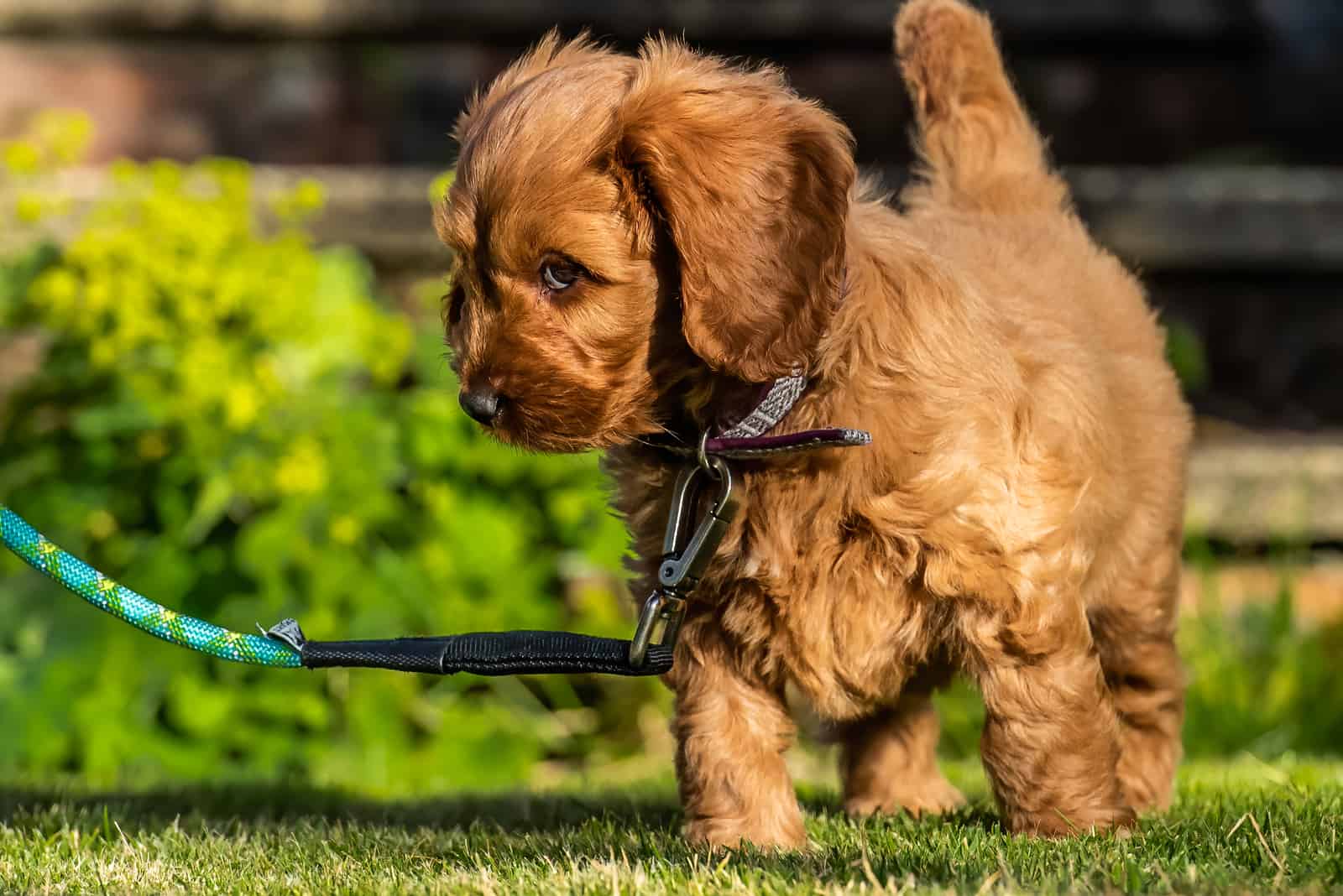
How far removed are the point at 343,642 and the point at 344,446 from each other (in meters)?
2.50

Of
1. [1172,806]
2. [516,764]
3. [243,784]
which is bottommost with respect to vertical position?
[516,764]

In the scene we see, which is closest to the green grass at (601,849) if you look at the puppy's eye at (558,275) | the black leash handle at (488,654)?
the black leash handle at (488,654)

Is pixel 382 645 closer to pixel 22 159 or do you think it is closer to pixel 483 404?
pixel 483 404

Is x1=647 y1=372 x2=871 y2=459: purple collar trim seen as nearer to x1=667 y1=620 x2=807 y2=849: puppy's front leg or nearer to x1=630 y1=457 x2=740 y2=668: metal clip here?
x1=630 y1=457 x2=740 y2=668: metal clip

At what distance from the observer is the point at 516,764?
5520 mm


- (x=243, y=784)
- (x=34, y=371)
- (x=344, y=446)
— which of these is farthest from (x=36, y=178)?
(x=243, y=784)

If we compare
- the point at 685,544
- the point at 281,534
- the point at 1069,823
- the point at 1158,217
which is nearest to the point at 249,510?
the point at 281,534

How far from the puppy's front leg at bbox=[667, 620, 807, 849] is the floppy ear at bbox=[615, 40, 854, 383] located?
64cm

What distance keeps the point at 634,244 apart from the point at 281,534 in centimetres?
264

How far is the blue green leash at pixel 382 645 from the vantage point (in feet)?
9.36

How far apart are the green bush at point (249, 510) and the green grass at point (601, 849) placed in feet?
3.53

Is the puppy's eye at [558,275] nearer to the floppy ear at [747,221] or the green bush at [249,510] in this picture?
the floppy ear at [747,221]

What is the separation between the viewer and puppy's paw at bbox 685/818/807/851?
10.1 ft

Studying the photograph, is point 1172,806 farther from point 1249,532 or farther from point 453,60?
point 453,60
